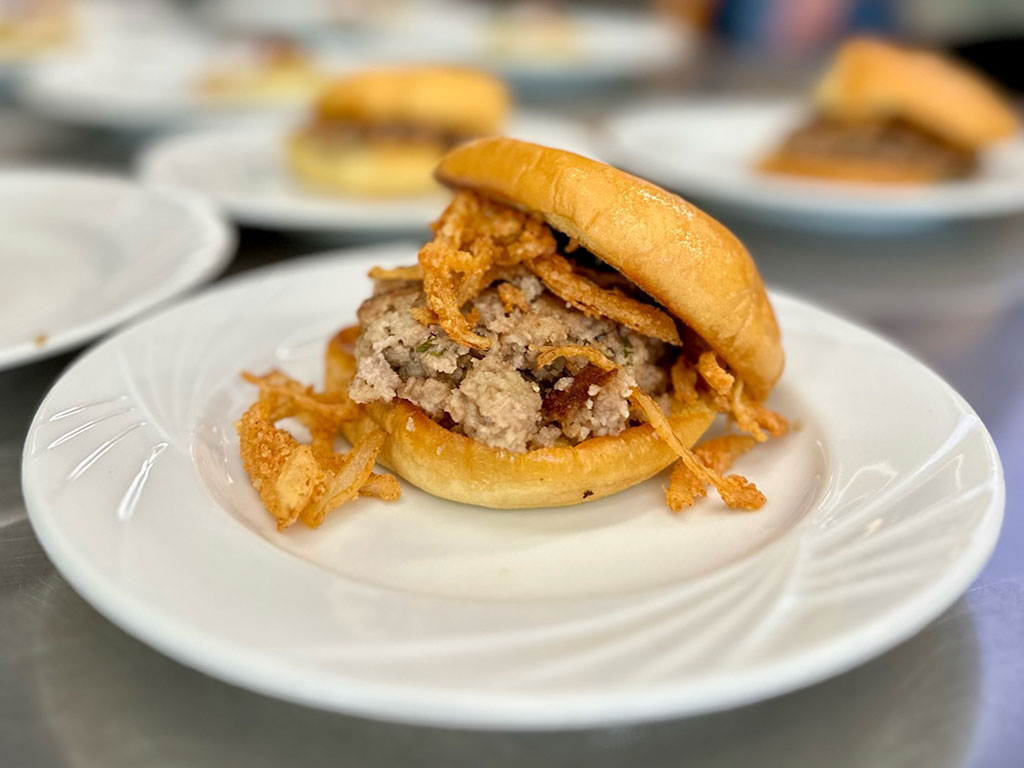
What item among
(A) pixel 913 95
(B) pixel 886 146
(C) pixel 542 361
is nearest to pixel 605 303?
(C) pixel 542 361

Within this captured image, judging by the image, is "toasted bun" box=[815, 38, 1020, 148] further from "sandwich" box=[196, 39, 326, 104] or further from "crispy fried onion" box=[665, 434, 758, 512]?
"sandwich" box=[196, 39, 326, 104]

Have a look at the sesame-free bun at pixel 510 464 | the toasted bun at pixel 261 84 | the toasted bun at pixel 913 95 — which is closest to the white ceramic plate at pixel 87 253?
the sesame-free bun at pixel 510 464

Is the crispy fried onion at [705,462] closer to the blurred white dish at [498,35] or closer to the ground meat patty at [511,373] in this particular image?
the ground meat patty at [511,373]

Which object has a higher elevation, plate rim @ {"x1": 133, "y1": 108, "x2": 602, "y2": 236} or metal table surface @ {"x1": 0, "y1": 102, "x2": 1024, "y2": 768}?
metal table surface @ {"x1": 0, "y1": 102, "x2": 1024, "y2": 768}

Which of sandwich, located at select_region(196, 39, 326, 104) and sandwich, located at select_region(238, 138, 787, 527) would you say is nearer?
sandwich, located at select_region(238, 138, 787, 527)

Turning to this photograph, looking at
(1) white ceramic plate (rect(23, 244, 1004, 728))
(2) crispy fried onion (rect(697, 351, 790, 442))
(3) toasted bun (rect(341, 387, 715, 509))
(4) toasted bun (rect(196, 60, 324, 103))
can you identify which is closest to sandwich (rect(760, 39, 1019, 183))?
(1) white ceramic plate (rect(23, 244, 1004, 728))

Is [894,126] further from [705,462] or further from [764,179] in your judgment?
[705,462]
